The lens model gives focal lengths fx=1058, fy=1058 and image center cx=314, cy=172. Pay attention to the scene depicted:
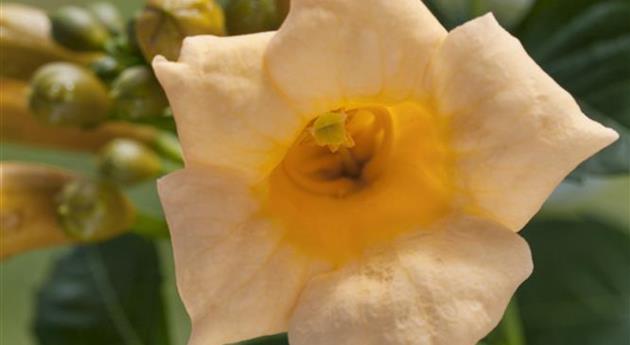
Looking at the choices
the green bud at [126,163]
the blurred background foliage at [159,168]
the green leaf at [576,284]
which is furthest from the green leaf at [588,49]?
the green bud at [126,163]

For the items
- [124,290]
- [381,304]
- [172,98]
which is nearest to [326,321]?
[381,304]

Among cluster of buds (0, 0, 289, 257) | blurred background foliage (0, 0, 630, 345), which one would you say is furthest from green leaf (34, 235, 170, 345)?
cluster of buds (0, 0, 289, 257)

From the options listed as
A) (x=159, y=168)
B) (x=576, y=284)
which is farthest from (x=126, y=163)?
(x=576, y=284)

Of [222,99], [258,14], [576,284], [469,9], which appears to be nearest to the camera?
[222,99]

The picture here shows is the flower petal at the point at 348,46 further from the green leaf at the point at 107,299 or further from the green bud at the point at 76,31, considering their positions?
the green leaf at the point at 107,299

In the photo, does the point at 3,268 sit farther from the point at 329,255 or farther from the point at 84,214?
the point at 329,255

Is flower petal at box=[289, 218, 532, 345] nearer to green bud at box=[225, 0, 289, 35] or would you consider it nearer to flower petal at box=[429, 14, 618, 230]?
flower petal at box=[429, 14, 618, 230]

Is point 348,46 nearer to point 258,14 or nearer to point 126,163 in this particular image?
point 258,14
